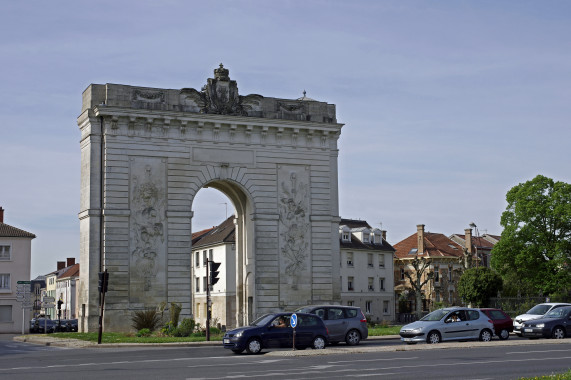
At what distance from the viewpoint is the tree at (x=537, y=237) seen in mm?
63875

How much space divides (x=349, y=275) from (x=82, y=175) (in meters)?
36.6

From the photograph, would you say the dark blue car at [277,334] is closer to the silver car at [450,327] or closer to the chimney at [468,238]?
the silver car at [450,327]

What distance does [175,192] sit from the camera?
43312 mm

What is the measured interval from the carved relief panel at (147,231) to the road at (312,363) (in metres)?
13.8

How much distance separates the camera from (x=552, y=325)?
31.4 metres

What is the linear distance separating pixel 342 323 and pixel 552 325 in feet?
27.6

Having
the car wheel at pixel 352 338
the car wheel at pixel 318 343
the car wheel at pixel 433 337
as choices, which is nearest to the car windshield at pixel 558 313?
the car wheel at pixel 433 337

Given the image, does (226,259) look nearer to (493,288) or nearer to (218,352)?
(493,288)

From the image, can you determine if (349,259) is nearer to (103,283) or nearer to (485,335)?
(103,283)

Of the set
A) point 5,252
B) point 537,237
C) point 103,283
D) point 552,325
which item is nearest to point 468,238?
point 537,237

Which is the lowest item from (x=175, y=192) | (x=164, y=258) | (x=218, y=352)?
(x=218, y=352)

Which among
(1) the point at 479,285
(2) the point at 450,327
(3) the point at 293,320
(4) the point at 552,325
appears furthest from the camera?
(1) the point at 479,285

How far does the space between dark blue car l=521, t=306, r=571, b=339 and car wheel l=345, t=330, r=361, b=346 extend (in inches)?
279

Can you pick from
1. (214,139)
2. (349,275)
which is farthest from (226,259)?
(214,139)
